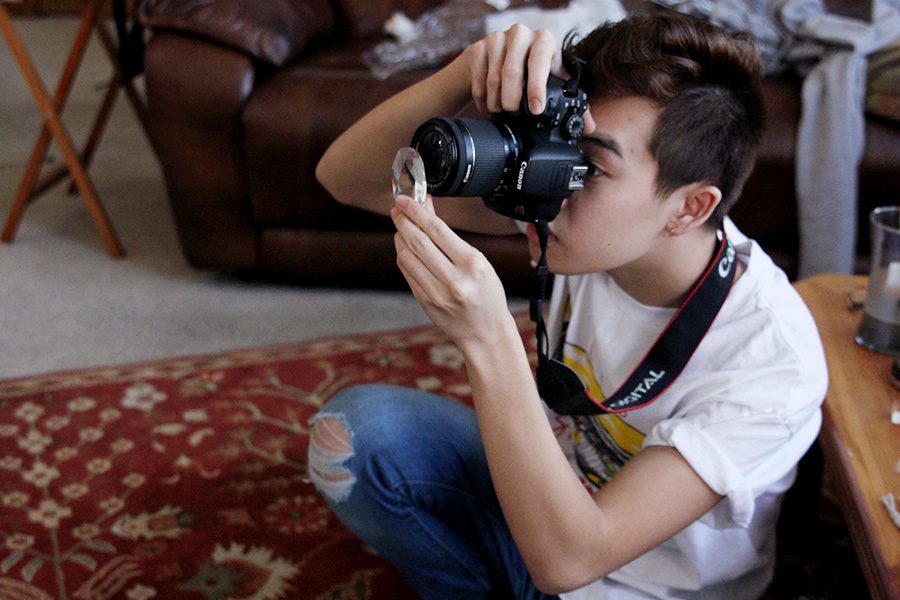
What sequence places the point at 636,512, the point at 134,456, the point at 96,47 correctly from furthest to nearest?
the point at 96,47
the point at 134,456
the point at 636,512

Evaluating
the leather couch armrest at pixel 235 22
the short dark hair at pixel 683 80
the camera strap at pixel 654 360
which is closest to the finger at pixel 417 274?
the camera strap at pixel 654 360

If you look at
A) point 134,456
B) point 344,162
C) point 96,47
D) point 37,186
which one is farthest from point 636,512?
point 96,47

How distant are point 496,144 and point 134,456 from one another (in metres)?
0.98

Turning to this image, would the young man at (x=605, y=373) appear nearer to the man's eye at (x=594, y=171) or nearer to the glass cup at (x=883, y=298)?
the man's eye at (x=594, y=171)

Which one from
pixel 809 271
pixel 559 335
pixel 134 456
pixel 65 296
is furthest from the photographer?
pixel 65 296

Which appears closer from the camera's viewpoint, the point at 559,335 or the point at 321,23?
the point at 559,335

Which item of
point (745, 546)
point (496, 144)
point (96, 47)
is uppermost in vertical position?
point (496, 144)

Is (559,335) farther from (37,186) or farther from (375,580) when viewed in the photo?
(37,186)

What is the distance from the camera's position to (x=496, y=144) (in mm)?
818

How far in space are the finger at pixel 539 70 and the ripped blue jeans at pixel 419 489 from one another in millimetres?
422

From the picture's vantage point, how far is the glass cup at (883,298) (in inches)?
45.8

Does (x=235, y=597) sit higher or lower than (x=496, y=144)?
lower

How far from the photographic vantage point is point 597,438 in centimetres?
105

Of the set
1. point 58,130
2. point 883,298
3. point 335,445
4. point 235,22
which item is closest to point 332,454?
point 335,445
